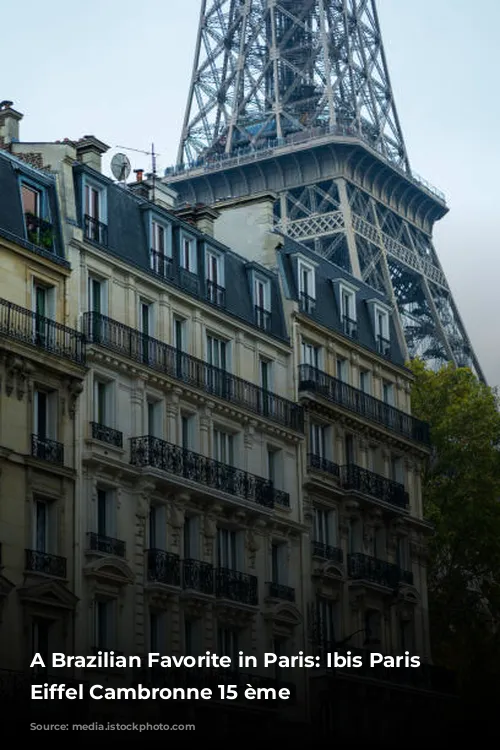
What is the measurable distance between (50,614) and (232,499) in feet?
26.6

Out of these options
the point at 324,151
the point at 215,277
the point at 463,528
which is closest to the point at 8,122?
the point at 215,277

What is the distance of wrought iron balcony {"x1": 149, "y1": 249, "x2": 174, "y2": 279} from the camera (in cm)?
4931

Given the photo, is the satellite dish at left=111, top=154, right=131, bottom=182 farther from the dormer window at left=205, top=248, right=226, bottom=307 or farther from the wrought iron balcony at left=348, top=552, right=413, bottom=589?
the wrought iron balcony at left=348, top=552, right=413, bottom=589

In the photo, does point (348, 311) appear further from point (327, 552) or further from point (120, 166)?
point (120, 166)

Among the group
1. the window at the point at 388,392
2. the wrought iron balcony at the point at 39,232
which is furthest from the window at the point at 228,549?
the window at the point at 388,392

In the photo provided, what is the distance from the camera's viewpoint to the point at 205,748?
4419 centimetres

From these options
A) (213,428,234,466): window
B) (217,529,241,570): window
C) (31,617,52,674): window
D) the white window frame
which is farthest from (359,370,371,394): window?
(31,617,52,674): window

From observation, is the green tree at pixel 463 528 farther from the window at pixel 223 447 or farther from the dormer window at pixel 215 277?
the dormer window at pixel 215 277

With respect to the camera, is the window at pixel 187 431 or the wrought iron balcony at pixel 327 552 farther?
the wrought iron balcony at pixel 327 552

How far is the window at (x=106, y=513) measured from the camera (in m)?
45.2

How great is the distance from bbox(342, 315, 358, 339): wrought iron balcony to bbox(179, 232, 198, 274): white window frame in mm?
7962

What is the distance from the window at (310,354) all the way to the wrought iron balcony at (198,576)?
894 cm

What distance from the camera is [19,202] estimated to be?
4519 centimetres

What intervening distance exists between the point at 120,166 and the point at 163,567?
12.3 meters
